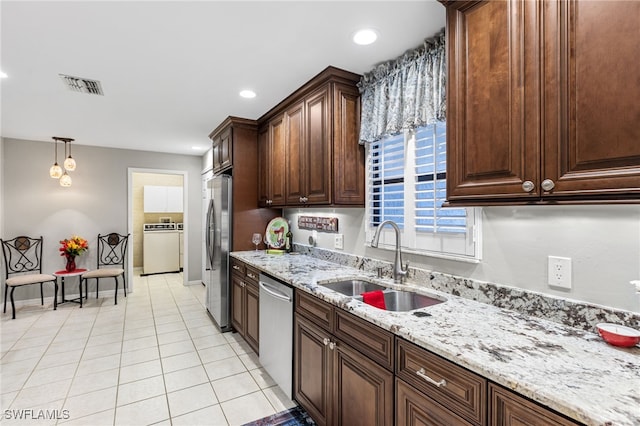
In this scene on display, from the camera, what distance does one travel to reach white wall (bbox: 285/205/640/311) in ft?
3.90

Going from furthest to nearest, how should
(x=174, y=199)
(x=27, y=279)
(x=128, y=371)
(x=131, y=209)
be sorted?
(x=174, y=199), (x=131, y=209), (x=27, y=279), (x=128, y=371)

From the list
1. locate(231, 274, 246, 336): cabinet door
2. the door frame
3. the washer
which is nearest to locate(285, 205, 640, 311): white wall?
locate(231, 274, 246, 336): cabinet door

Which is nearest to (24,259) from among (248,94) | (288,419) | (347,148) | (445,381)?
(248,94)

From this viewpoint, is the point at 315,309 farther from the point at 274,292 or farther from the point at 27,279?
the point at 27,279

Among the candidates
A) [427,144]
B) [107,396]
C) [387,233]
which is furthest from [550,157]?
[107,396]

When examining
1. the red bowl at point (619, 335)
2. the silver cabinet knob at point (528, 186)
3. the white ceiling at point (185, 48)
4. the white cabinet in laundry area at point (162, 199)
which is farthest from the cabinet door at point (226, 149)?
the white cabinet in laundry area at point (162, 199)

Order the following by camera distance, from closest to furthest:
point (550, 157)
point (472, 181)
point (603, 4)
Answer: point (603, 4)
point (550, 157)
point (472, 181)

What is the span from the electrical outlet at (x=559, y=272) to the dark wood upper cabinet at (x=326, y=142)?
4.33 feet

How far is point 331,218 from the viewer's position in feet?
9.55

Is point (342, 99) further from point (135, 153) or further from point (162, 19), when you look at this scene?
point (135, 153)

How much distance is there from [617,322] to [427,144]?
125 centimetres

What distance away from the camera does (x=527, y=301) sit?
4.76 ft

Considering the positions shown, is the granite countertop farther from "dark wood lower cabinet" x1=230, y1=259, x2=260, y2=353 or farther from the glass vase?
the glass vase

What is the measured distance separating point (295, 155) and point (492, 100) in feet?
5.97
